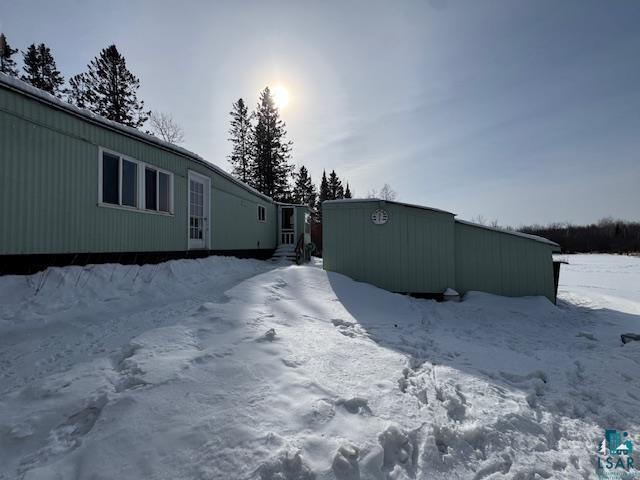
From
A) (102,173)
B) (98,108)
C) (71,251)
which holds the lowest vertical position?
(71,251)

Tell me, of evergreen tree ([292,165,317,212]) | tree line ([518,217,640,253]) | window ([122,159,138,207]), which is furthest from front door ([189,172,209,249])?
tree line ([518,217,640,253])

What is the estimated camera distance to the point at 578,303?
8.18 m

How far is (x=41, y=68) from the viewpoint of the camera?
17750 mm

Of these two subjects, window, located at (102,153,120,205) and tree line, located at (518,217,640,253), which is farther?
tree line, located at (518,217,640,253)

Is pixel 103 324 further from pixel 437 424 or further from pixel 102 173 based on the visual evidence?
pixel 437 424

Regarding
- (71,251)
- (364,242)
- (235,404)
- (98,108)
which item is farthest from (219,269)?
(98,108)

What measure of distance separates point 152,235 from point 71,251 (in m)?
A: 1.93

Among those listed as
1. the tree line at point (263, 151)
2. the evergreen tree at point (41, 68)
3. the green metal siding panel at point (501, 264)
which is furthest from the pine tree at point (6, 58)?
the green metal siding panel at point (501, 264)

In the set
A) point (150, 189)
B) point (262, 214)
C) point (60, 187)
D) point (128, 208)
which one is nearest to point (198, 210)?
point (150, 189)

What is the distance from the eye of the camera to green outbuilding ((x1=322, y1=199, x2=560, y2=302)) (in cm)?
755

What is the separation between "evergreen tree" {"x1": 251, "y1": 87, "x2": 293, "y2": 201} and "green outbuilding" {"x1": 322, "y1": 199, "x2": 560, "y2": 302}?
18584 mm

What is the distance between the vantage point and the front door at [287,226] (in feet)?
53.0

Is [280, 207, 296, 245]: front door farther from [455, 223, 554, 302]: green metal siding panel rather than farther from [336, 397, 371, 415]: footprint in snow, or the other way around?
[336, 397, 371, 415]: footprint in snow

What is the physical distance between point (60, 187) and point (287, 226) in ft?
37.8
